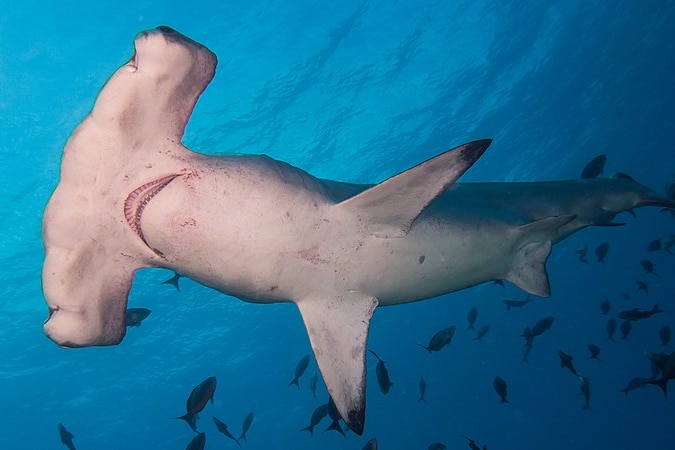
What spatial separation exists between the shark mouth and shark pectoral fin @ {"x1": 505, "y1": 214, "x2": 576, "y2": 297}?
365 centimetres

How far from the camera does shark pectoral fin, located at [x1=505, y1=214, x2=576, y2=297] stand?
4.68 meters

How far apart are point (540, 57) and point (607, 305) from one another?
1757 cm

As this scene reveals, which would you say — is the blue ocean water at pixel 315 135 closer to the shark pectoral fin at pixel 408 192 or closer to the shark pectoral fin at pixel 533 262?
the shark pectoral fin at pixel 533 262

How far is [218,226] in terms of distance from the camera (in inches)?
103

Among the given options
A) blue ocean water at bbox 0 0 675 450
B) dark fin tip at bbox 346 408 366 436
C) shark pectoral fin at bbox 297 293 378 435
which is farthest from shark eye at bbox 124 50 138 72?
blue ocean water at bbox 0 0 675 450

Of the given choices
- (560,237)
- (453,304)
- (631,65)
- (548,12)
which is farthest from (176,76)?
(453,304)

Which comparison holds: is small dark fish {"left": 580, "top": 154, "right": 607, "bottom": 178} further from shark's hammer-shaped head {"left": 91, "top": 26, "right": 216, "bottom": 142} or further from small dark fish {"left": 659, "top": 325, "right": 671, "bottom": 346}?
shark's hammer-shaped head {"left": 91, "top": 26, "right": 216, "bottom": 142}

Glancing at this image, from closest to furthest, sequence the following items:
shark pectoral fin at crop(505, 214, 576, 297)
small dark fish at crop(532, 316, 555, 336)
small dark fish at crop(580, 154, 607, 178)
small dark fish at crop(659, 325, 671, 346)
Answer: shark pectoral fin at crop(505, 214, 576, 297), small dark fish at crop(580, 154, 607, 178), small dark fish at crop(532, 316, 555, 336), small dark fish at crop(659, 325, 671, 346)

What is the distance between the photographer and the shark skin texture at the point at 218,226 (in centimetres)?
223

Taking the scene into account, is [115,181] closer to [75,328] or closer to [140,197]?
[140,197]

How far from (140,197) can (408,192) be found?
1711 mm

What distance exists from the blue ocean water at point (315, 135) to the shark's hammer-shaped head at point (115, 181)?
14540mm

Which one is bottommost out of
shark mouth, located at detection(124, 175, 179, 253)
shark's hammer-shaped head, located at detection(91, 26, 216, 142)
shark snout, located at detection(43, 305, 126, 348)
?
shark snout, located at detection(43, 305, 126, 348)

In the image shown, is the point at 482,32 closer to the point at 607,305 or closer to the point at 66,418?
the point at 607,305
